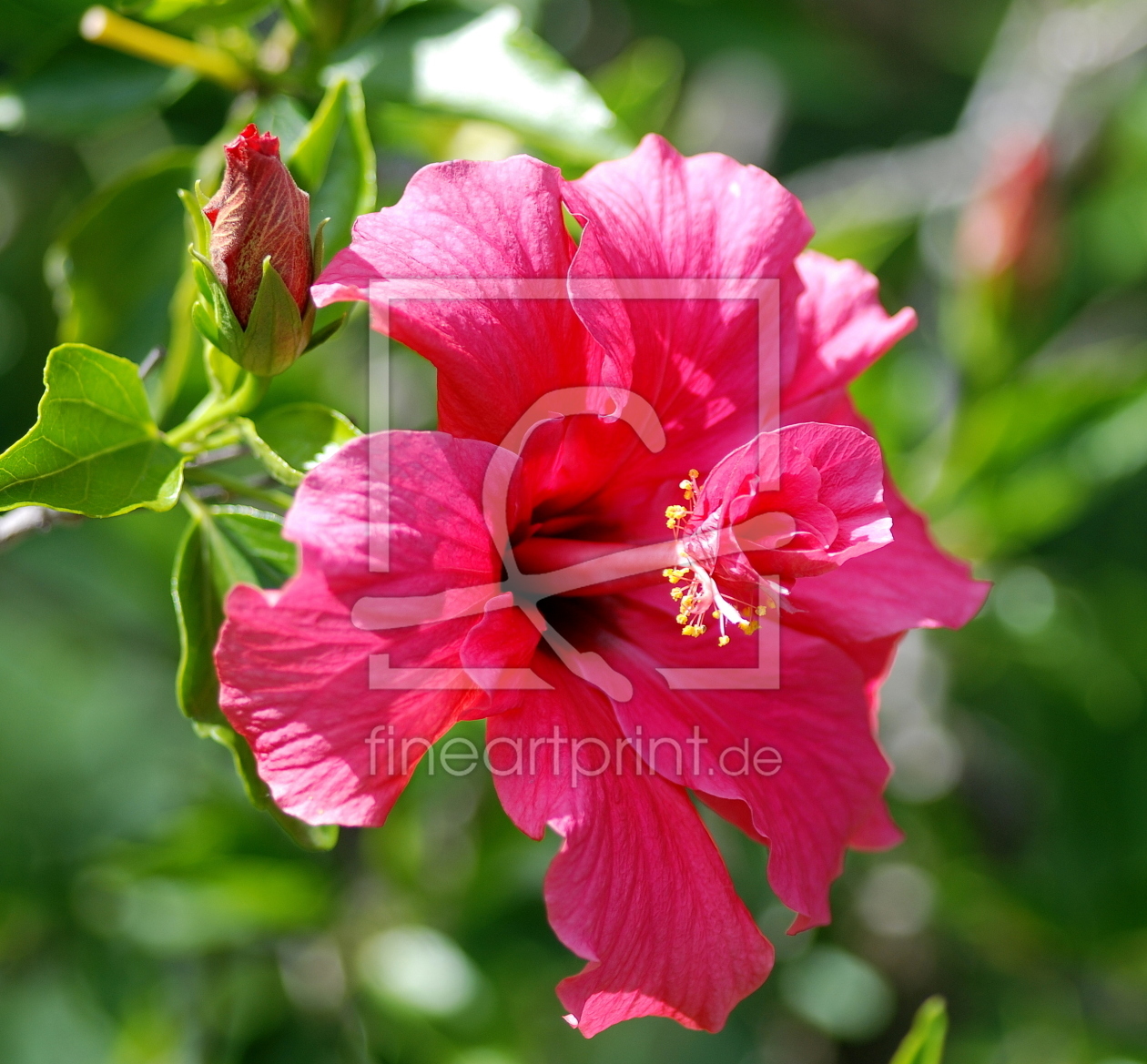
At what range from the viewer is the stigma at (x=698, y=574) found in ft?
3.92

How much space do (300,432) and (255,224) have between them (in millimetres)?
222

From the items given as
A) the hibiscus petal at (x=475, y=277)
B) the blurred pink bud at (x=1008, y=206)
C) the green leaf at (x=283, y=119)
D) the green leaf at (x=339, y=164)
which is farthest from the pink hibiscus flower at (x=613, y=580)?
the blurred pink bud at (x=1008, y=206)

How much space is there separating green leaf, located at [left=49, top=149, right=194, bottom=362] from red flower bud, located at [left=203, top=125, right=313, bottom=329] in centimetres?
49

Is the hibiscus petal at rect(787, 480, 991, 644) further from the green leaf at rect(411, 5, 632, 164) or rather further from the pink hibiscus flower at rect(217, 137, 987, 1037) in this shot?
→ the green leaf at rect(411, 5, 632, 164)

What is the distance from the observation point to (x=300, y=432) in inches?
48.0

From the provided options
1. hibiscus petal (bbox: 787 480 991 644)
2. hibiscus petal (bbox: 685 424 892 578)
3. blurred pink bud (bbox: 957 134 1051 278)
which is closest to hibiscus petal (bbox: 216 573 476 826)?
hibiscus petal (bbox: 685 424 892 578)

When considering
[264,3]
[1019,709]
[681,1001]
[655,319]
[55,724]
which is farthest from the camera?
[55,724]

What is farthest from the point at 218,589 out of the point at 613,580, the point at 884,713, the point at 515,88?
the point at 884,713

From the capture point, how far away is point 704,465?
137cm

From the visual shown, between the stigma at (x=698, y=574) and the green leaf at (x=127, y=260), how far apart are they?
0.80 metres

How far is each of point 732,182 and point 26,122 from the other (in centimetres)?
92

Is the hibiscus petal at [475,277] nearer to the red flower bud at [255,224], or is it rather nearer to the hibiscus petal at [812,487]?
the red flower bud at [255,224]

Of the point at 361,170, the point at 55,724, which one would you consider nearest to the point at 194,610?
the point at 361,170

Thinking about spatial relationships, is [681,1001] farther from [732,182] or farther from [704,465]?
[732,182]
